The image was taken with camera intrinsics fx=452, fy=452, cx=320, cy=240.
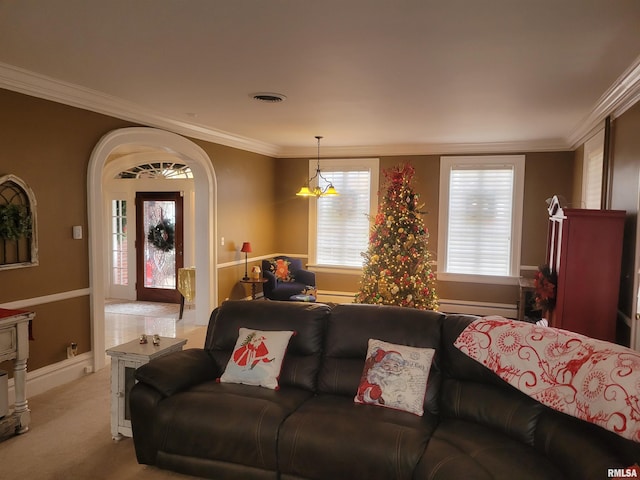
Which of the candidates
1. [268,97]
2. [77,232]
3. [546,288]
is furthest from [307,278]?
[546,288]

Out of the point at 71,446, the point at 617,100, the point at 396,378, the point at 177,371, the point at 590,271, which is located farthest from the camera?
the point at 617,100

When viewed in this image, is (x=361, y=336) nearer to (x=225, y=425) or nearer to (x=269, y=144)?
(x=225, y=425)

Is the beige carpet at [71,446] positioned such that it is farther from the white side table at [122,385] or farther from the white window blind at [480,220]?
the white window blind at [480,220]

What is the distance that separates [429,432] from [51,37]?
3300 mm

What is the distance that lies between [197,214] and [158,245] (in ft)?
6.82

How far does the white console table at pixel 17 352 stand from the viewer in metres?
3.11

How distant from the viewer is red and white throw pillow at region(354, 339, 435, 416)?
8.68 feet

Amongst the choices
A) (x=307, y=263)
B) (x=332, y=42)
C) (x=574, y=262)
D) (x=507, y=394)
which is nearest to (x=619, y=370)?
(x=507, y=394)

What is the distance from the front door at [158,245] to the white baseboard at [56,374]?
3.50m

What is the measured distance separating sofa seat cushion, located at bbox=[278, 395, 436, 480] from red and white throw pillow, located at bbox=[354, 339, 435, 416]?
0.07 m

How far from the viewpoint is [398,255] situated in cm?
566

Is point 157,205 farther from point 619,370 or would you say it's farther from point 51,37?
point 619,370

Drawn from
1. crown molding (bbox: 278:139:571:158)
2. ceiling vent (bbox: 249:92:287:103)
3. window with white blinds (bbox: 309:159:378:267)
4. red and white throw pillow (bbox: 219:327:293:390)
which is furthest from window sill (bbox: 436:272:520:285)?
red and white throw pillow (bbox: 219:327:293:390)

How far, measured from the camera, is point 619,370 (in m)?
1.94
